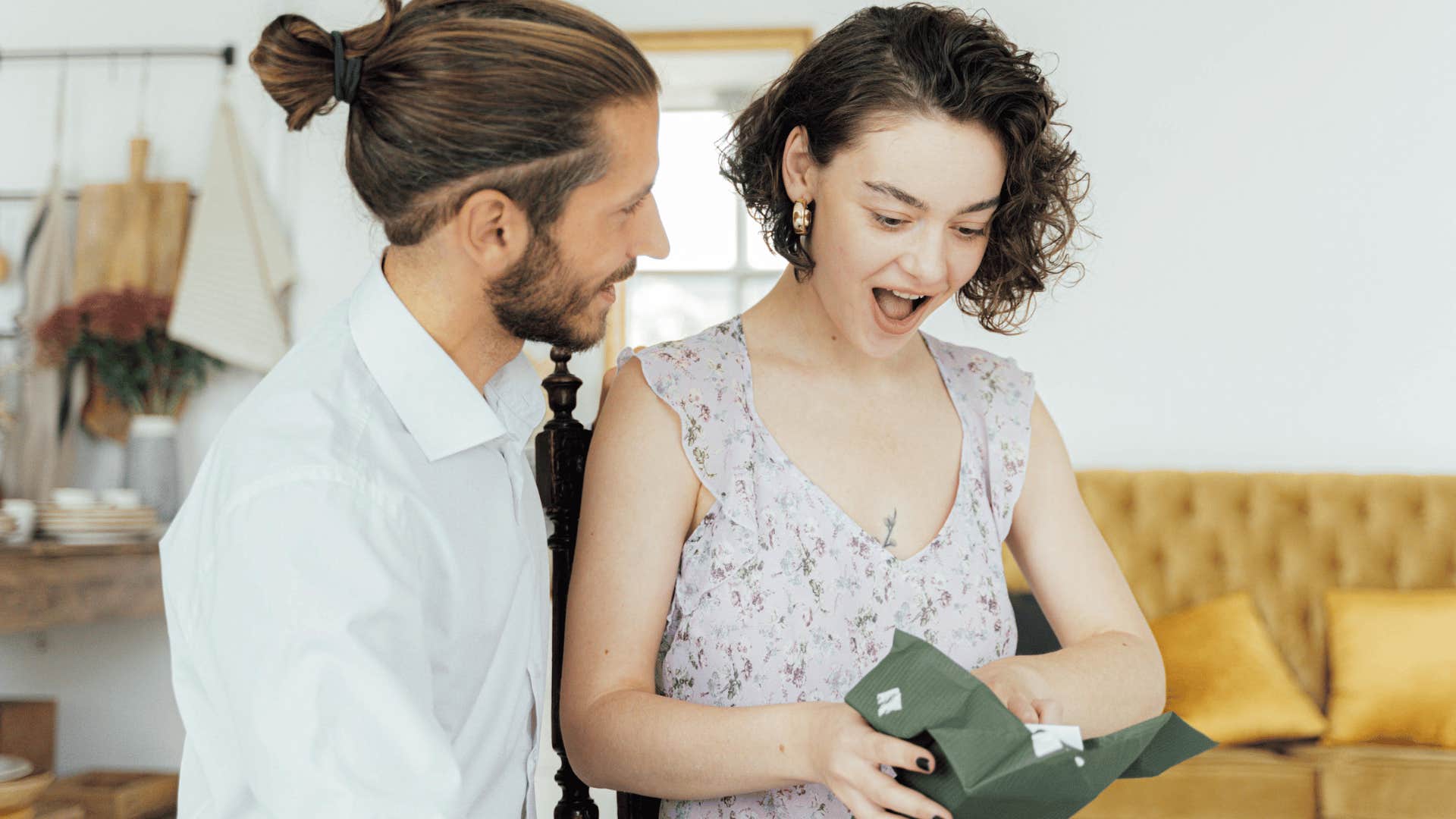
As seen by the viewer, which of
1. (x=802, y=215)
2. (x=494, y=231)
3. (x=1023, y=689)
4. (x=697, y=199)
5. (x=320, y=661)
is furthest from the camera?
(x=697, y=199)

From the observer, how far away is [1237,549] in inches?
135

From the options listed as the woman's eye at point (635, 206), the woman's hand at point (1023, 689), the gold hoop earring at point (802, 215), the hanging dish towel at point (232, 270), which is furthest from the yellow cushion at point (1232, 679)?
the hanging dish towel at point (232, 270)

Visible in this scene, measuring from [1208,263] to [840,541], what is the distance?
8.95ft

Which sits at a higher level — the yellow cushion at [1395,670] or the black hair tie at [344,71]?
the black hair tie at [344,71]

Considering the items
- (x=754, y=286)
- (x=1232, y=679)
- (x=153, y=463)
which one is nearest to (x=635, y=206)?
(x=1232, y=679)

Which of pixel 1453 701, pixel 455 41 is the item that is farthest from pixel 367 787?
pixel 1453 701

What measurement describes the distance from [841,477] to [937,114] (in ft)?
1.39

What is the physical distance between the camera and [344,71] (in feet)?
3.18

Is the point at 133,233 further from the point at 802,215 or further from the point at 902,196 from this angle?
the point at 902,196

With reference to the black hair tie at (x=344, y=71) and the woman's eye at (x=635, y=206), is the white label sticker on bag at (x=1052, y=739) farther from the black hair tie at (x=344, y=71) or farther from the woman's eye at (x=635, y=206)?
the black hair tie at (x=344, y=71)

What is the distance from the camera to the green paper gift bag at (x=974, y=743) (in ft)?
2.78

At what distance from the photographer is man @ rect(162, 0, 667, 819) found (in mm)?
774

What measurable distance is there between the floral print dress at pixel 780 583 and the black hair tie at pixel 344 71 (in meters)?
0.47

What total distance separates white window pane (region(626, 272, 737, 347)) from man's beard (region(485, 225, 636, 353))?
2710 mm
